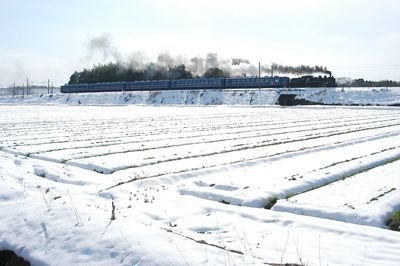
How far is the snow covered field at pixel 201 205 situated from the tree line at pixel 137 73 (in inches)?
3049

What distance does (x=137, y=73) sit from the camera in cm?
9456

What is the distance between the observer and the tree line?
9200 cm

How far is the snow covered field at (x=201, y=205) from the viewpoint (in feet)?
16.1

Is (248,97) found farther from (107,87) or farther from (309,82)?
(107,87)

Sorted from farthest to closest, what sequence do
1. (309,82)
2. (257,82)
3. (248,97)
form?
1. (257,82)
2. (309,82)
3. (248,97)

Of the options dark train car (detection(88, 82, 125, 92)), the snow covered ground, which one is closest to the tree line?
dark train car (detection(88, 82, 125, 92))

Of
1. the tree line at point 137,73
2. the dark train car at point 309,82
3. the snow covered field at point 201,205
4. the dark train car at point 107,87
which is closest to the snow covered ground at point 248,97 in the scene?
the dark train car at point 309,82

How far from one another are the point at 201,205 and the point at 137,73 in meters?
90.1

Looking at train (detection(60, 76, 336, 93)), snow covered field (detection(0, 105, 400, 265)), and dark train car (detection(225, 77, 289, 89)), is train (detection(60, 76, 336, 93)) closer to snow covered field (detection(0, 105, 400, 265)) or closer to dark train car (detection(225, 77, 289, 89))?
dark train car (detection(225, 77, 289, 89))

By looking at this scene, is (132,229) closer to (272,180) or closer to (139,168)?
(272,180)

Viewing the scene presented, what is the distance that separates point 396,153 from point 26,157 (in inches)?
407

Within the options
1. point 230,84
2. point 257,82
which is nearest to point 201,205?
point 257,82

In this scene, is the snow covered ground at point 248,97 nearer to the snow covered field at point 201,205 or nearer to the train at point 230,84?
the train at point 230,84

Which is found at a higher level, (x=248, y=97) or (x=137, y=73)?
(x=137, y=73)
